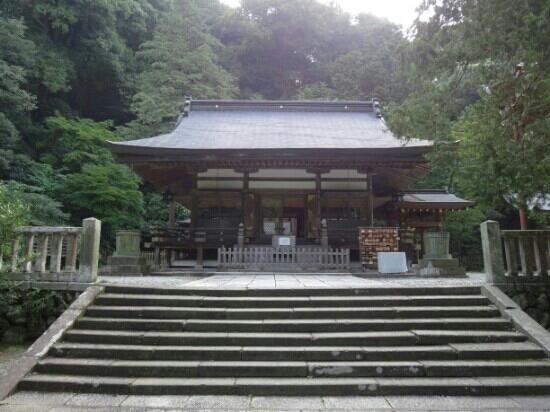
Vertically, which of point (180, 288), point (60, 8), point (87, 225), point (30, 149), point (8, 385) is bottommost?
point (8, 385)

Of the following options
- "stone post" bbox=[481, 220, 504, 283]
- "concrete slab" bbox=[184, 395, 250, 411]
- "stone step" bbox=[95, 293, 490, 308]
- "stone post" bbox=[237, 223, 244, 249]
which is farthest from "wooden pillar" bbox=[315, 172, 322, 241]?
"concrete slab" bbox=[184, 395, 250, 411]

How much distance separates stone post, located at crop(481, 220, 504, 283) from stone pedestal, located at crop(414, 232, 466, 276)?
3.36 m

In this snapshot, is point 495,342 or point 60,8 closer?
point 495,342

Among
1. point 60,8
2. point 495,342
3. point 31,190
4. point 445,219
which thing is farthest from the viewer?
point 60,8

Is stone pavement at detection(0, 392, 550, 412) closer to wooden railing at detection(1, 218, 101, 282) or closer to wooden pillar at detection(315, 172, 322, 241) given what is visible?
wooden railing at detection(1, 218, 101, 282)

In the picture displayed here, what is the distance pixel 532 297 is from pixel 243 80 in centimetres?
2956

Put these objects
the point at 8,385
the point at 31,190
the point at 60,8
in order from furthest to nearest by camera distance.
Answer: the point at 60,8 → the point at 31,190 → the point at 8,385

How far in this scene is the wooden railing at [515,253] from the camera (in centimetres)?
588

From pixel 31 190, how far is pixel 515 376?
54.5ft

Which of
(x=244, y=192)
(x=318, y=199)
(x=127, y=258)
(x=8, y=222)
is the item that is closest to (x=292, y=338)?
(x=8, y=222)

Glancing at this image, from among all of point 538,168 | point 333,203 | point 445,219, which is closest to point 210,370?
point 538,168

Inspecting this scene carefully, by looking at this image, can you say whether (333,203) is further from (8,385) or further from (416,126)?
(8,385)

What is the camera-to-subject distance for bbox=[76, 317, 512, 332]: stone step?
484 cm

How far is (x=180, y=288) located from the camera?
225 inches
